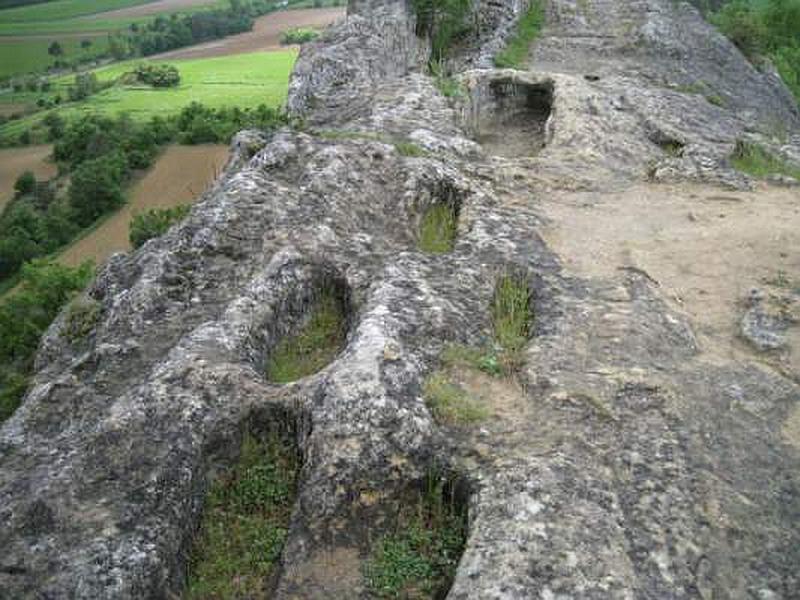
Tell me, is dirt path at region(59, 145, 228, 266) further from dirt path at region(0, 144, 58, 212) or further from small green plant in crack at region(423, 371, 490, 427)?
small green plant in crack at region(423, 371, 490, 427)

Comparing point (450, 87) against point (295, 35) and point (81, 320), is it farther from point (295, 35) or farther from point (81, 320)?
point (295, 35)

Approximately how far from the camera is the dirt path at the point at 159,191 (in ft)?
151

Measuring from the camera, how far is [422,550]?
537 centimetres

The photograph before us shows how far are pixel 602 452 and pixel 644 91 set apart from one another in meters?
14.0

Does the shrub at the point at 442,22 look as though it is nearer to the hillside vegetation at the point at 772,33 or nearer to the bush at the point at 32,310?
the hillside vegetation at the point at 772,33

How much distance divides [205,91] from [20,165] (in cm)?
2478

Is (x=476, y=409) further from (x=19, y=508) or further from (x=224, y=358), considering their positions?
(x=19, y=508)

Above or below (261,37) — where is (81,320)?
above

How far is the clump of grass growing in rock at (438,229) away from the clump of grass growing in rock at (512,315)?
4.06ft

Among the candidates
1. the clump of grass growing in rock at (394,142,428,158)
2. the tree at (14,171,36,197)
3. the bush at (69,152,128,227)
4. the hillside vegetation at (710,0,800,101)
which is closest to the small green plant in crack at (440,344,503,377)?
the clump of grass growing in rock at (394,142,428,158)

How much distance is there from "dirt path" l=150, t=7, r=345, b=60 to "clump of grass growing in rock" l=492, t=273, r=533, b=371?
343 ft

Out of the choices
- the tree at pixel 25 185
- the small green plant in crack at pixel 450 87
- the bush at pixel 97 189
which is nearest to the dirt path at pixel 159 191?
the bush at pixel 97 189

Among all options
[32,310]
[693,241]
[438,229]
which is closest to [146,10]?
[32,310]

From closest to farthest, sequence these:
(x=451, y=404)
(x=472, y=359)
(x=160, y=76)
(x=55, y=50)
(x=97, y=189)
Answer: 1. (x=451, y=404)
2. (x=472, y=359)
3. (x=97, y=189)
4. (x=160, y=76)
5. (x=55, y=50)
